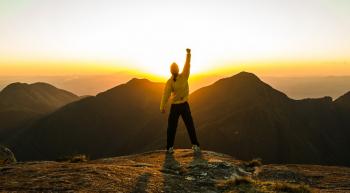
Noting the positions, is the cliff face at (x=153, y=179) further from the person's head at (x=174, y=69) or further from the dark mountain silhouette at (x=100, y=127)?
the dark mountain silhouette at (x=100, y=127)

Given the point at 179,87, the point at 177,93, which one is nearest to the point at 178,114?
the point at 177,93

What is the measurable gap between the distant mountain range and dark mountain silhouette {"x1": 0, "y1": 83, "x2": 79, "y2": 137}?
1775 cm

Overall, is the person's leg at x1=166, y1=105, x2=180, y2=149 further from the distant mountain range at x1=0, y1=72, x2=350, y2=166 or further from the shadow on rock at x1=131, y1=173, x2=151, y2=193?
the distant mountain range at x1=0, y1=72, x2=350, y2=166

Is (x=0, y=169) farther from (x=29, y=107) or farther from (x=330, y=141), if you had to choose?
(x=29, y=107)

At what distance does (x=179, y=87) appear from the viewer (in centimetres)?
1213

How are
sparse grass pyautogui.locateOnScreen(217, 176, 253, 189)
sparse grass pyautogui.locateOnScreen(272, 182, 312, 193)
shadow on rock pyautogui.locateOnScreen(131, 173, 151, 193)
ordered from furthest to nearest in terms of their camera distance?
sparse grass pyautogui.locateOnScreen(217, 176, 253, 189) → sparse grass pyautogui.locateOnScreen(272, 182, 312, 193) → shadow on rock pyautogui.locateOnScreen(131, 173, 151, 193)

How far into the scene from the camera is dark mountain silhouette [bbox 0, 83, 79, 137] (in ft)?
413

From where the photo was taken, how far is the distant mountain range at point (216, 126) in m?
80.8

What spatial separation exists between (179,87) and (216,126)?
230 ft

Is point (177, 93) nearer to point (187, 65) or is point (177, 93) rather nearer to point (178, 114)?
point (178, 114)

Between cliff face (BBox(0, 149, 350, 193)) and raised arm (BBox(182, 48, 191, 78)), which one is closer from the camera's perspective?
cliff face (BBox(0, 149, 350, 193))

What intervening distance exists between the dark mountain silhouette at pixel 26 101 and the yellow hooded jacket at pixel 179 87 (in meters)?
112

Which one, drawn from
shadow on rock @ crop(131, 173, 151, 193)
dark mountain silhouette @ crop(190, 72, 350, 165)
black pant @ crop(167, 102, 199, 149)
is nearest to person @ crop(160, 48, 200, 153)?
black pant @ crop(167, 102, 199, 149)

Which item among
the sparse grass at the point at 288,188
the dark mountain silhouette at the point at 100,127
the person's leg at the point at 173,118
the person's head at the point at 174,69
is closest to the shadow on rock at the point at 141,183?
the sparse grass at the point at 288,188
